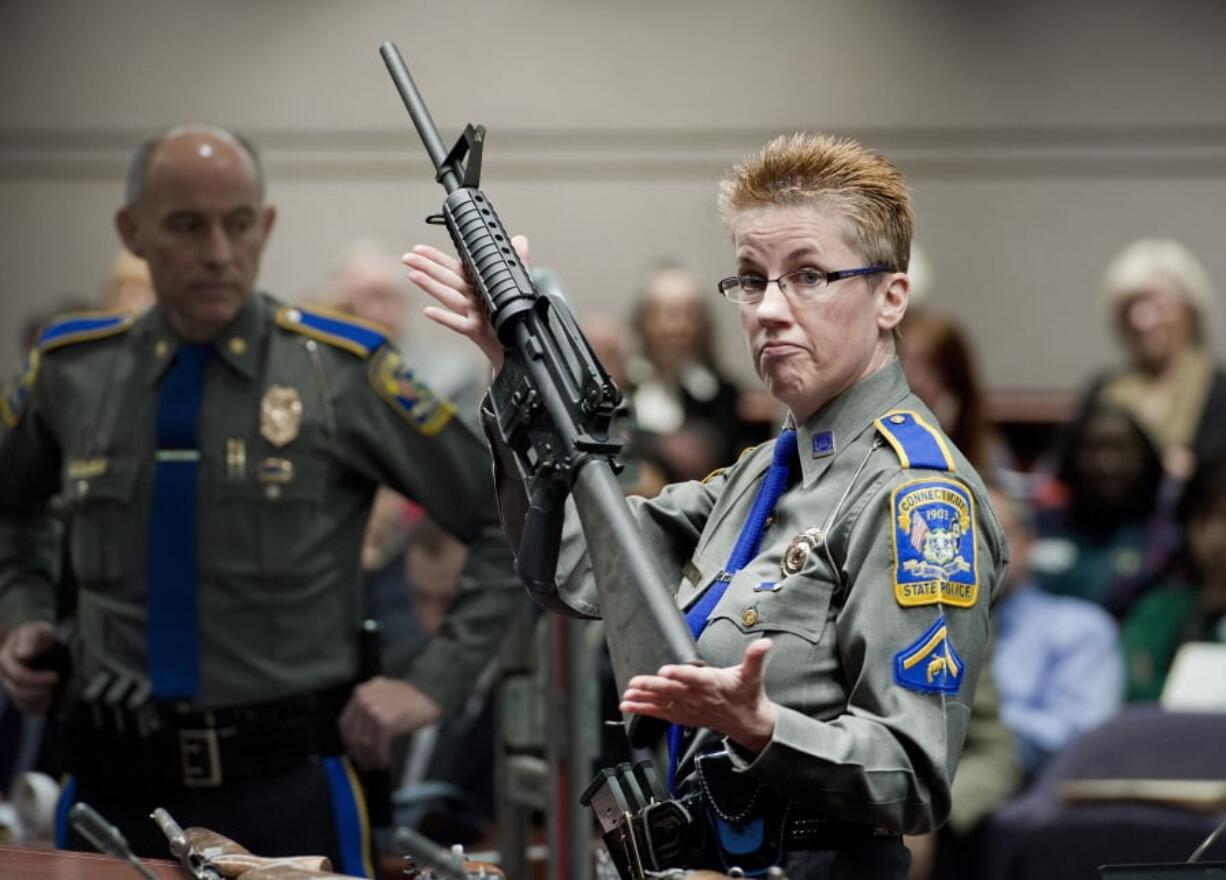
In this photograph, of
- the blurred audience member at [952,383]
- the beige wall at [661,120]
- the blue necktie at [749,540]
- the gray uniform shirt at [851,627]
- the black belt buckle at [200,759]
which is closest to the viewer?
the gray uniform shirt at [851,627]

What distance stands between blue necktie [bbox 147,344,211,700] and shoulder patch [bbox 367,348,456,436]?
11.4 inches

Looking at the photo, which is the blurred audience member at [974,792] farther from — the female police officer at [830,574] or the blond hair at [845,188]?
the blond hair at [845,188]

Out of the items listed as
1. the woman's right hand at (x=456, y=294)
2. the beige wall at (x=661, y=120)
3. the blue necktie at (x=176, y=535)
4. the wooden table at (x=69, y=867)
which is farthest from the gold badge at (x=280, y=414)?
the beige wall at (x=661, y=120)

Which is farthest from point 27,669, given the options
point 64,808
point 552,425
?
point 552,425

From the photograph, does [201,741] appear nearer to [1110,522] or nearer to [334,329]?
[334,329]

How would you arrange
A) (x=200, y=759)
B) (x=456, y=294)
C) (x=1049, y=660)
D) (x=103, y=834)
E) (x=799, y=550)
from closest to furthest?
(x=103, y=834)
(x=799, y=550)
(x=456, y=294)
(x=200, y=759)
(x=1049, y=660)

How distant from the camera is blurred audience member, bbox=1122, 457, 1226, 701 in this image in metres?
5.07

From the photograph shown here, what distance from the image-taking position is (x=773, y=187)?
2262 mm

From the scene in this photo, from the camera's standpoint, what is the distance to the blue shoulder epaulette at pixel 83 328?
351cm

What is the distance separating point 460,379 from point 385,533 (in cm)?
122

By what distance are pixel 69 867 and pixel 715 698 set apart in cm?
79

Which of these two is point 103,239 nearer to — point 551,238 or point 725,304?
point 551,238

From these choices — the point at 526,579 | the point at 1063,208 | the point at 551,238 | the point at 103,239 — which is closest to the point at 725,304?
the point at 551,238

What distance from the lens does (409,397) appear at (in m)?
3.42
